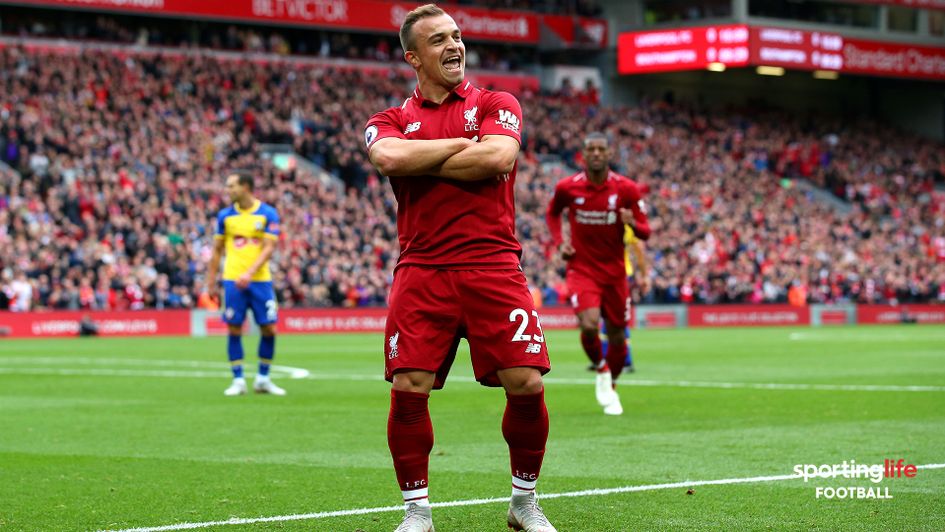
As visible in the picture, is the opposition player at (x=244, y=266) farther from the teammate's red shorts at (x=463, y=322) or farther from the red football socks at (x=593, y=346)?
the teammate's red shorts at (x=463, y=322)

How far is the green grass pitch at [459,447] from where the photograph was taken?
25.4 ft

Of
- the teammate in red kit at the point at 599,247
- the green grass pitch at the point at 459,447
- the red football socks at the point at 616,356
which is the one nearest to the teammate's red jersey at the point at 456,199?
the green grass pitch at the point at 459,447

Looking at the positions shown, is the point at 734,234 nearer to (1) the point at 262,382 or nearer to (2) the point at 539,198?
(2) the point at 539,198

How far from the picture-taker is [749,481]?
28.9ft

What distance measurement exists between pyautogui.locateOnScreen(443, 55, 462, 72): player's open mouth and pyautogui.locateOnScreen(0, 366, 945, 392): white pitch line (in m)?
10.7

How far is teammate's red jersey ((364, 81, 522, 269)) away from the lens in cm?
699

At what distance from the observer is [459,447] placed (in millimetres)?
11070

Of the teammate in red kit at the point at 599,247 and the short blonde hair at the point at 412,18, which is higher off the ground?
the short blonde hair at the point at 412,18

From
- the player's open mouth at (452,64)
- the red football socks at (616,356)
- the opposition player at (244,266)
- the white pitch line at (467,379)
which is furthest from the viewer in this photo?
the white pitch line at (467,379)

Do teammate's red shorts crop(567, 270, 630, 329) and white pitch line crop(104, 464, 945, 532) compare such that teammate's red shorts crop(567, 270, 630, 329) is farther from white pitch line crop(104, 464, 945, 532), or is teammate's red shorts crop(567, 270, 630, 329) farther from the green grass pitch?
white pitch line crop(104, 464, 945, 532)

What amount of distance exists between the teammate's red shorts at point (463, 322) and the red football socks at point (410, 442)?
154mm

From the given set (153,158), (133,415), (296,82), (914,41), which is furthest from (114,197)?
(914,41)

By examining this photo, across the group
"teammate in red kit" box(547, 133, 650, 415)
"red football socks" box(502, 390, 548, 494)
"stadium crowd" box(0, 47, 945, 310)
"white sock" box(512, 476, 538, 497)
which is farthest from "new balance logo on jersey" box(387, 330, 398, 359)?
"stadium crowd" box(0, 47, 945, 310)

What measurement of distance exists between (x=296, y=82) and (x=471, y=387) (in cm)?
3213
